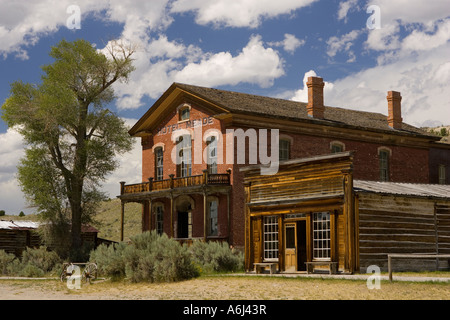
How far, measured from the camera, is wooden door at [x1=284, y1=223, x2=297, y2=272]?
22953 mm

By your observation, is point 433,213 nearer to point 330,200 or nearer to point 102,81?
point 330,200

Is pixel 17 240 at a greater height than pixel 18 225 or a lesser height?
lesser

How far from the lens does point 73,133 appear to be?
36.2 metres

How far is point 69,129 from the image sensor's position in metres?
36.1

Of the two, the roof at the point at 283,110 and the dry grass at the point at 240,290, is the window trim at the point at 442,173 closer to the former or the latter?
the roof at the point at 283,110

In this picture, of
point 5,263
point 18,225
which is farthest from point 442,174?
point 5,263

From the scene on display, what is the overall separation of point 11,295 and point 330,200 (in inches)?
425

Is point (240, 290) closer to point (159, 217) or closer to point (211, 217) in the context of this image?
point (211, 217)

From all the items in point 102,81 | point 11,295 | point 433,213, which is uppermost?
point 102,81

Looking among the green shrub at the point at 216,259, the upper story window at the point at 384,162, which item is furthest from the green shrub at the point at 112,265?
the upper story window at the point at 384,162

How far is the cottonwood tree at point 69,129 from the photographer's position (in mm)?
35188

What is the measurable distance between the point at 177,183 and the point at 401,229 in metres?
13.0
